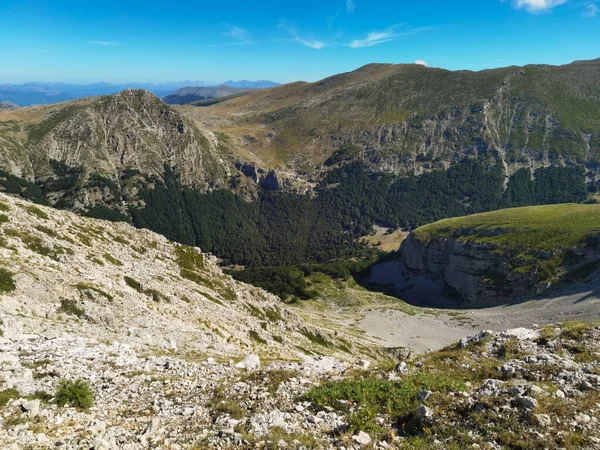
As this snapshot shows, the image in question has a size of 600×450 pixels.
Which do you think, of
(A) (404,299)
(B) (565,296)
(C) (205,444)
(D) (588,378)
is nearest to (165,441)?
(C) (205,444)

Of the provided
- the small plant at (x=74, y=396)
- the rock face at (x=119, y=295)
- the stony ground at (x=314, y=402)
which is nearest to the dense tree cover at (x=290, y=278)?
the rock face at (x=119, y=295)

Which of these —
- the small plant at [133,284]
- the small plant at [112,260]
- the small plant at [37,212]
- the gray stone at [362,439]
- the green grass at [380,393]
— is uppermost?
the gray stone at [362,439]

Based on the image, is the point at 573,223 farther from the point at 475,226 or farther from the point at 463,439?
the point at 463,439

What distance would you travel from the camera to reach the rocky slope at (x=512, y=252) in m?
125

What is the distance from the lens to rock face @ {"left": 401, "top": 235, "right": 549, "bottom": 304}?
435 ft

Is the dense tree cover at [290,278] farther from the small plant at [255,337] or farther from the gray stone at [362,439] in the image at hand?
the gray stone at [362,439]

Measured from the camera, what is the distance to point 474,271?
150m

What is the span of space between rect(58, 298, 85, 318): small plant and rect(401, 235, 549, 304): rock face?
139 metres

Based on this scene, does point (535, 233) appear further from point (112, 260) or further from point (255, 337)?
point (112, 260)

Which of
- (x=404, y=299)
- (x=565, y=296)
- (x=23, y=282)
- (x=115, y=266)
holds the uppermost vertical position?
(x=23, y=282)

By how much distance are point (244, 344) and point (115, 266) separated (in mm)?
26081

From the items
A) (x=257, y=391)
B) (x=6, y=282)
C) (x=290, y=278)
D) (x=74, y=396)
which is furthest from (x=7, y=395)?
(x=290, y=278)

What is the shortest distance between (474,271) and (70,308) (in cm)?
15179

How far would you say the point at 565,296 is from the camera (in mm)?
109000
